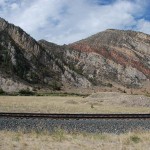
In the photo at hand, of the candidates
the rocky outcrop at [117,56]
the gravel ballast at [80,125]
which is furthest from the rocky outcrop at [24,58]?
the gravel ballast at [80,125]

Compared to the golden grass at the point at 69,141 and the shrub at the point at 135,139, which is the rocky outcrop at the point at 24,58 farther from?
the shrub at the point at 135,139

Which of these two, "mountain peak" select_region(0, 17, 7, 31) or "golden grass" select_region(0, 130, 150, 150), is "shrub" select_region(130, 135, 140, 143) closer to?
"golden grass" select_region(0, 130, 150, 150)

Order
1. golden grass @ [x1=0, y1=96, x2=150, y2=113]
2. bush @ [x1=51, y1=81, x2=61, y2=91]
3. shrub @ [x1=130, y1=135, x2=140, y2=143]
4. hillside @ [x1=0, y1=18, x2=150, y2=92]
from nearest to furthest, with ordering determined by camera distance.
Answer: shrub @ [x1=130, y1=135, x2=140, y2=143]
golden grass @ [x1=0, y1=96, x2=150, y2=113]
bush @ [x1=51, y1=81, x2=61, y2=91]
hillside @ [x1=0, y1=18, x2=150, y2=92]

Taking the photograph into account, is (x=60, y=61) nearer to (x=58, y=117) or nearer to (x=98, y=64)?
(x=98, y=64)

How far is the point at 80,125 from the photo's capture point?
21.9 metres

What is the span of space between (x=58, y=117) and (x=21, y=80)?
295 feet

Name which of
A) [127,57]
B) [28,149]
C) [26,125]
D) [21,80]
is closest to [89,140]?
[28,149]

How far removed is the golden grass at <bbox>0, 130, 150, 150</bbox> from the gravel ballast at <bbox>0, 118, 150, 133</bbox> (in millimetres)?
1953

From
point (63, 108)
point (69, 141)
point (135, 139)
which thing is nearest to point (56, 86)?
point (63, 108)

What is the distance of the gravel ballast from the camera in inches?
802

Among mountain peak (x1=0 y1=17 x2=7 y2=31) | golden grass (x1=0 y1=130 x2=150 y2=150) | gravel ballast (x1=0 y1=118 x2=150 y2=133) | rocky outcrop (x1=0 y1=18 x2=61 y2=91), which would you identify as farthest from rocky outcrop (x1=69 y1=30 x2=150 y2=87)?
golden grass (x1=0 y1=130 x2=150 y2=150)

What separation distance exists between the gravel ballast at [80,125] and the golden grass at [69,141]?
1.95m

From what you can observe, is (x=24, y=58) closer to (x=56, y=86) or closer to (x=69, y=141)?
(x=56, y=86)

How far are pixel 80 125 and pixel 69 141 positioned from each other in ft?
17.6
